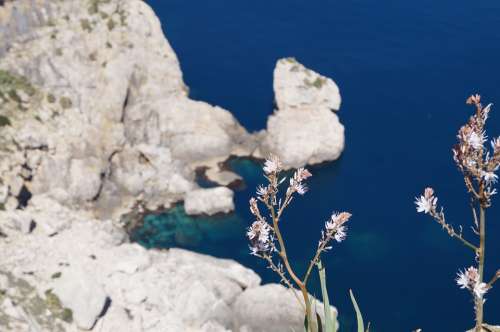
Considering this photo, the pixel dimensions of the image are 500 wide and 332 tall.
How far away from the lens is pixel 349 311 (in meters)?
53.9

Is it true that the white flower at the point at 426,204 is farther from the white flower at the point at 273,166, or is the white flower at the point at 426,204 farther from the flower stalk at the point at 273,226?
the white flower at the point at 273,166

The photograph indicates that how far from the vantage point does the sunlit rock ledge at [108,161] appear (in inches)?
1855

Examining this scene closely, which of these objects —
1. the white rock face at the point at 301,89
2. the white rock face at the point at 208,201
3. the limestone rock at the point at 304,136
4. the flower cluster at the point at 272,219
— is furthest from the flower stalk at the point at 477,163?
the white rock face at the point at 301,89

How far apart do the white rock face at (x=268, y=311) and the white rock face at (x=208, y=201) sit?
14.2m

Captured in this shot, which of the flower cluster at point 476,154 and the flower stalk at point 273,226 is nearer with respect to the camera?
the flower cluster at point 476,154

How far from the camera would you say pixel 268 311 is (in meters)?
47.2

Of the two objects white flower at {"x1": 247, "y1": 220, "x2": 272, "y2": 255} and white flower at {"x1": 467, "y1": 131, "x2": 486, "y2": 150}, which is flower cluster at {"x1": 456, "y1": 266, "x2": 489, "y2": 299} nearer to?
white flower at {"x1": 467, "y1": 131, "x2": 486, "y2": 150}

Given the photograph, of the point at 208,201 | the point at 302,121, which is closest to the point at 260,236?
the point at 208,201

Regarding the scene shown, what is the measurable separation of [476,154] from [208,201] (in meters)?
55.6

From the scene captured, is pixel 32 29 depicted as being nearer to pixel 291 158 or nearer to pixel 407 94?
pixel 291 158

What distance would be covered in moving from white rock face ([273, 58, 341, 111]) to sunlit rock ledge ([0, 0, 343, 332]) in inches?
9.8

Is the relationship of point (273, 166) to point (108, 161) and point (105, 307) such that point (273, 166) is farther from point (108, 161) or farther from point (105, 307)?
point (108, 161)

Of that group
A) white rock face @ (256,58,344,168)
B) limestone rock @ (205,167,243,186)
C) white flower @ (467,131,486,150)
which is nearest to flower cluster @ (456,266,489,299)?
white flower @ (467,131,486,150)

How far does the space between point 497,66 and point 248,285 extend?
50843 millimetres
